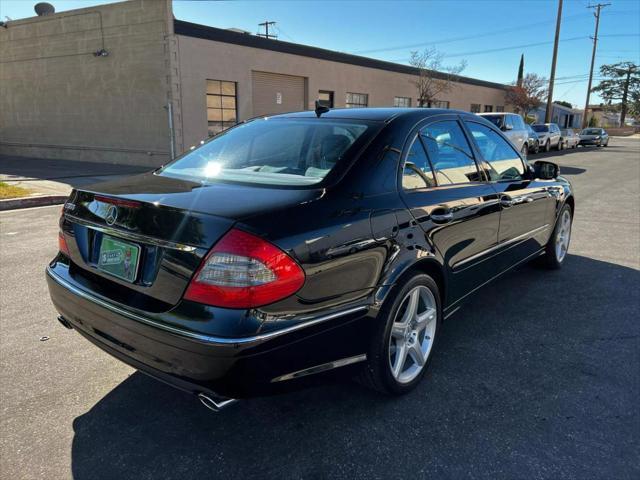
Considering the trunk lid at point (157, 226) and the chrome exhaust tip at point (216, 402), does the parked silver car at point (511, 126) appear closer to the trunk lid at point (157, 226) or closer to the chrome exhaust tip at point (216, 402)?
the trunk lid at point (157, 226)

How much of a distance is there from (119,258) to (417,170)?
1755 millimetres

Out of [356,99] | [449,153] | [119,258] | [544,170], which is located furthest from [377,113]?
[356,99]

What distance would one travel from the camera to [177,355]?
2086 millimetres

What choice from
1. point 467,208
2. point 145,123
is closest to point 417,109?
point 467,208

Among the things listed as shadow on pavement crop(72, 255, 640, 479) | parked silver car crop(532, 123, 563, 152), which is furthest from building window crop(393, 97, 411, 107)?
shadow on pavement crop(72, 255, 640, 479)

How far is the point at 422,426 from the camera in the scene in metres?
2.58

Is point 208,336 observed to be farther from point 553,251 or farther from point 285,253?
point 553,251

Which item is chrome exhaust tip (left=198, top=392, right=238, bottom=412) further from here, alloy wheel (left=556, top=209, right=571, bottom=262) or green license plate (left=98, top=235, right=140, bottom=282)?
alloy wheel (left=556, top=209, right=571, bottom=262)

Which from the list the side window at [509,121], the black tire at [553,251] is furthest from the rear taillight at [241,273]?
the side window at [509,121]

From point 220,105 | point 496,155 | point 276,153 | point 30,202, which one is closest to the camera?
point 276,153

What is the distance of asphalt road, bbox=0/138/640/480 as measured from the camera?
7.48ft

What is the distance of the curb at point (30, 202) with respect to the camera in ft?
29.6

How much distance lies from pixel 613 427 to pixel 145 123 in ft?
55.3

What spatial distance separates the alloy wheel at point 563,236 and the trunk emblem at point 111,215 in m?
4.48
